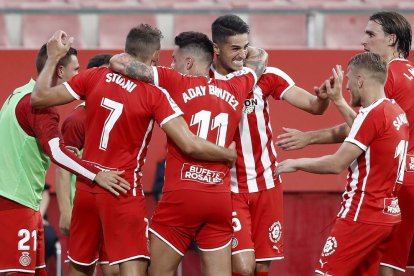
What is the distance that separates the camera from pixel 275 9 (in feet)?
38.4

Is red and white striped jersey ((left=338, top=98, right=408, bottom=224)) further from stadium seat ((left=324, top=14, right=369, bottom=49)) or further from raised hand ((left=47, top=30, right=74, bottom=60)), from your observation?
stadium seat ((left=324, top=14, right=369, bottom=49))

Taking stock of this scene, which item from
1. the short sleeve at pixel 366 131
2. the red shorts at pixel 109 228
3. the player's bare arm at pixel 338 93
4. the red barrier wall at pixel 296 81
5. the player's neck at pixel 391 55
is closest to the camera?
the short sleeve at pixel 366 131

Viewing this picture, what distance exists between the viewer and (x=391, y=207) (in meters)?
7.13

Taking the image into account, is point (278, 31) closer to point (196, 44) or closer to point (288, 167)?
point (196, 44)

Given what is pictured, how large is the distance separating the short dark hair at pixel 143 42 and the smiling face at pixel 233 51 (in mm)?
629

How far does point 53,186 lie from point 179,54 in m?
4.01

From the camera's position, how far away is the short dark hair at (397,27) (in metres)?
7.73

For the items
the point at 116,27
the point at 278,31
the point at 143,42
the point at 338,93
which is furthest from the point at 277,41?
the point at 143,42

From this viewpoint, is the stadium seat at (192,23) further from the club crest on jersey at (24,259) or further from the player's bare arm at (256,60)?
the club crest on jersey at (24,259)

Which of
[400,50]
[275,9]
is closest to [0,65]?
[275,9]

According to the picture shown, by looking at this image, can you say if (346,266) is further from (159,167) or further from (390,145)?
(159,167)

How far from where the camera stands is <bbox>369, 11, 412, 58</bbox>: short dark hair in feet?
25.3

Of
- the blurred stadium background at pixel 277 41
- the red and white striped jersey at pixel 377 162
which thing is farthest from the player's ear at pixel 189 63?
the blurred stadium background at pixel 277 41

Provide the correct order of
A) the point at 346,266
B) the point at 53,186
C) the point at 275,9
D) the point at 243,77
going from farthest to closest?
the point at 275,9 → the point at 53,186 → the point at 243,77 → the point at 346,266
